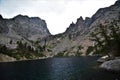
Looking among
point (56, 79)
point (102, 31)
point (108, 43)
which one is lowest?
point (56, 79)

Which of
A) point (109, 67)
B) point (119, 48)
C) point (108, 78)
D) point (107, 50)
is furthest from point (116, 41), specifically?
point (108, 78)

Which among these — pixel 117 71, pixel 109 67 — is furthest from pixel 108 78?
pixel 109 67

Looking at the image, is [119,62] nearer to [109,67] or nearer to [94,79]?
[109,67]

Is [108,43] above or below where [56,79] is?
above

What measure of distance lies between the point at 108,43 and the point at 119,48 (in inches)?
329

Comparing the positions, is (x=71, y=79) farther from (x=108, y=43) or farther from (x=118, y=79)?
(x=108, y=43)

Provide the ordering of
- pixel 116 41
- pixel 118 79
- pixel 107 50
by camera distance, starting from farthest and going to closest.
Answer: pixel 107 50
pixel 116 41
pixel 118 79

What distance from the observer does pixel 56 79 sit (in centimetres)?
7419

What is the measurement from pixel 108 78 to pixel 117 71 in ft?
44.2

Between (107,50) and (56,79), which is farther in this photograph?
(107,50)

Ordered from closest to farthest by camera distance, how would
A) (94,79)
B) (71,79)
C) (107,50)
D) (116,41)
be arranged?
1. (94,79)
2. (71,79)
3. (116,41)
4. (107,50)

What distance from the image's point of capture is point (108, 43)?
11744 cm

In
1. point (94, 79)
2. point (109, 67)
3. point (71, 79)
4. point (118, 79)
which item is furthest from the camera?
point (109, 67)

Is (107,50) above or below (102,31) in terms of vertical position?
below
